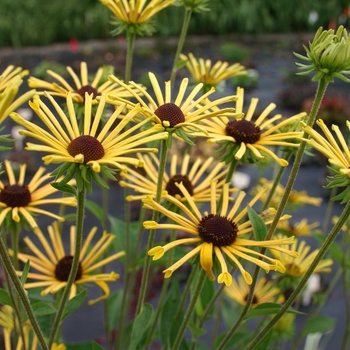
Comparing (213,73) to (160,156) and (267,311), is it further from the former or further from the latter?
(267,311)

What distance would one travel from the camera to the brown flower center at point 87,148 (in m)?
0.73

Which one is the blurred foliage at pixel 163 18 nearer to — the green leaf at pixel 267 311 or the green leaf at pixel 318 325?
the green leaf at pixel 318 325

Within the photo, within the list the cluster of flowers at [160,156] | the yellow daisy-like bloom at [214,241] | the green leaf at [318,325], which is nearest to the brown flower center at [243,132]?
the cluster of flowers at [160,156]

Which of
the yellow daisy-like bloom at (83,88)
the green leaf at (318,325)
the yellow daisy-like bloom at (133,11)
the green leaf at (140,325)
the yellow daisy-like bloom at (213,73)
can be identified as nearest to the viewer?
the green leaf at (140,325)

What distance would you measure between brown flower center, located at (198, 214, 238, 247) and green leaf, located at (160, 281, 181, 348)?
0.34m

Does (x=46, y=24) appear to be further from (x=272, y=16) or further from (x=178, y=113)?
(x=178, y=113)

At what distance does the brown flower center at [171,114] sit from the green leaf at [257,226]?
0.60 ft

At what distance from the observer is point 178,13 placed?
6.32 metres

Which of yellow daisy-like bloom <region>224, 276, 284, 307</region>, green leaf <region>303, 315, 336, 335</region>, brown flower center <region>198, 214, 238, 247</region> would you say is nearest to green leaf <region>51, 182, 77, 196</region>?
brown flower center <region>198, 214, 238, 247</region>

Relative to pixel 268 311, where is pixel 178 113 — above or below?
above

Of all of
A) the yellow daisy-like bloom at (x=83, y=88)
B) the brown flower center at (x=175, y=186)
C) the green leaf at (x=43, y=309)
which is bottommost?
the green leaf at (x=43, y=309)

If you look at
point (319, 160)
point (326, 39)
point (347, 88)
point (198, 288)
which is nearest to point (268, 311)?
point (198, 288)

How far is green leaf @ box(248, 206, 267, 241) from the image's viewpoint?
33.6 inches

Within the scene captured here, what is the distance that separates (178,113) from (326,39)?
0.24 metres
